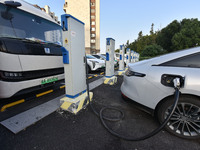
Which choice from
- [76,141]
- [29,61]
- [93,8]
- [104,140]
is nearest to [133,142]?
[104,140]

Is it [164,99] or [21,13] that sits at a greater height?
[21,13]

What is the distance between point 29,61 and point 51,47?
720 millimetres

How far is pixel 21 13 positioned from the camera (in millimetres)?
2352

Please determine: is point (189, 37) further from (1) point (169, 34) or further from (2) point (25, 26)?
(2) point (25, 26)

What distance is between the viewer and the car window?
1413mm

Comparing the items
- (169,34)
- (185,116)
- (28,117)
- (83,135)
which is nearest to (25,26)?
(28,117)

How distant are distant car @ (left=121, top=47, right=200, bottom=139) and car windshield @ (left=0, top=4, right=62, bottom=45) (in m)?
2.77

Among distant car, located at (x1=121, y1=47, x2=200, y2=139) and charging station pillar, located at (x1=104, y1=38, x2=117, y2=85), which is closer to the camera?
distant car, located at (x1=121, y1=47, x2=200, y2=139)

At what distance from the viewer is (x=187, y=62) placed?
146cm

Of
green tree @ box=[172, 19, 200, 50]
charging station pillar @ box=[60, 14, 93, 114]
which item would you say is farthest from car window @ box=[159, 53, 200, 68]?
green tree @ box=[172, 19, 200, 50]

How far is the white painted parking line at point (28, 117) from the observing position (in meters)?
1.69

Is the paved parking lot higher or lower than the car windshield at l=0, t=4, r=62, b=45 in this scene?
lower

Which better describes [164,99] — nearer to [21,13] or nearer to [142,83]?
[142,83]

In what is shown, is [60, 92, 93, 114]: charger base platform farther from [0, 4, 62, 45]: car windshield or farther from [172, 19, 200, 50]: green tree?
[172, 19, 200, 50]: green tree
